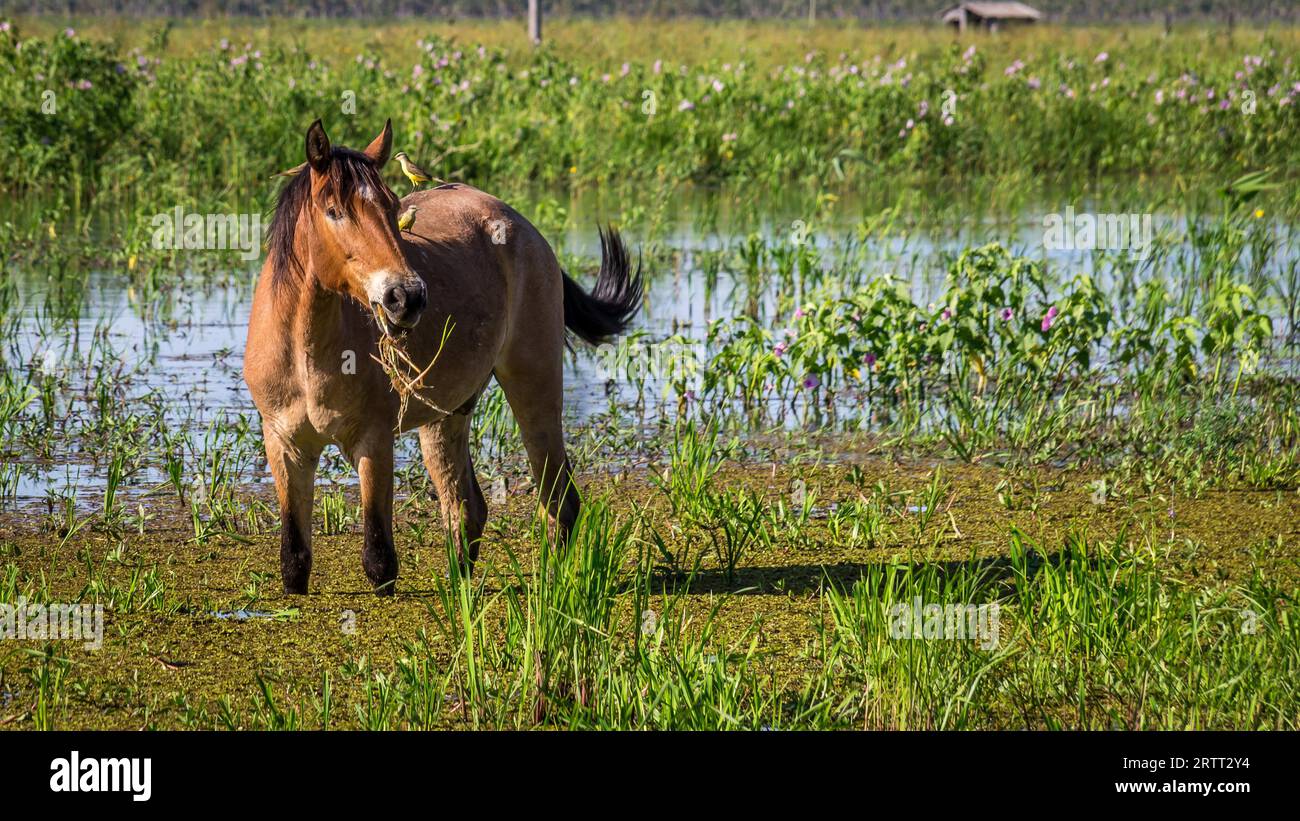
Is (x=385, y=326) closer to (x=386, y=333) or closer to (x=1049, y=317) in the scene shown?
(x=386, y=333)

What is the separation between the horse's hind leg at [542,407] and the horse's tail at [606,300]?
0.48 metres

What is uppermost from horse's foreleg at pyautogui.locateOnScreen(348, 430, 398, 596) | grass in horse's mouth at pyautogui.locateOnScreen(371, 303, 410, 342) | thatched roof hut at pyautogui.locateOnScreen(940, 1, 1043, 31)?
thatched roof hut at pyautogui.locateOnScreen(940, 1, 1043, 31)

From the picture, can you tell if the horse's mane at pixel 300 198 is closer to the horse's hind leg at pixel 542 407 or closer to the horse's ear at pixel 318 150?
the horse's ear at pixel 318 150

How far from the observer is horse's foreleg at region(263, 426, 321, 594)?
5043 millimetres

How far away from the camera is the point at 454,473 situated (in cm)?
571

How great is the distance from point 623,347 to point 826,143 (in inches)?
352

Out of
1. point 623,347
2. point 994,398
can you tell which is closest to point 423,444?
point 623,347

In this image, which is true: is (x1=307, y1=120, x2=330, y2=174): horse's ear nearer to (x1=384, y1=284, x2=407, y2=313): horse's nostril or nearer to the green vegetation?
(x1=384, y1=284, x2=407, y2=313): horse's nostril

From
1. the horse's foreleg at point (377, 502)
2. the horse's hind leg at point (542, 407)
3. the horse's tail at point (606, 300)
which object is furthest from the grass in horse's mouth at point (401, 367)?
the horse's tail at point (606, 300)

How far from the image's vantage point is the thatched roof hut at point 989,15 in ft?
121

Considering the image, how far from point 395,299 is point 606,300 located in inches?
86.9

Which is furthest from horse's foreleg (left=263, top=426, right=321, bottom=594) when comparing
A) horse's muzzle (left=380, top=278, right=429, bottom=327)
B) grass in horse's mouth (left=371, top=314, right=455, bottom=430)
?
horse's muzzle (left=380, top=278, right=429, bottom=327)

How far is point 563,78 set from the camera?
17125 mm

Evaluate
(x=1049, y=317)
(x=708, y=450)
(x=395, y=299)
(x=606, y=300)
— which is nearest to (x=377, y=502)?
(x=395, y=299)
